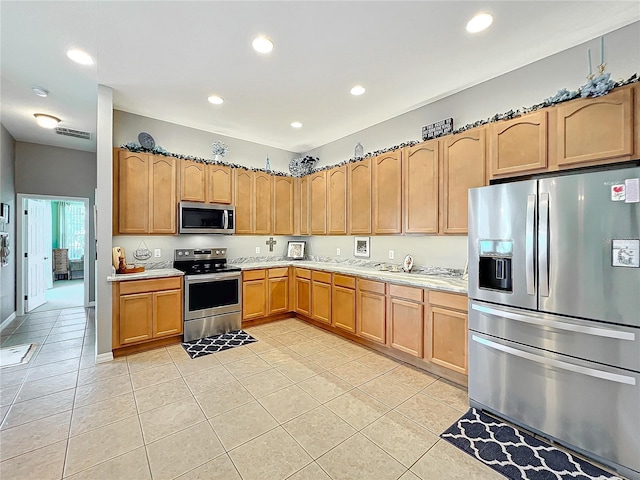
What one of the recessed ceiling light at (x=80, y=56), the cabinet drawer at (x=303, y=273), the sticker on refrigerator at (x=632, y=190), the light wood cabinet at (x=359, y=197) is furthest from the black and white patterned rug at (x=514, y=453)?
the recessed ceiling light at (x=80, y=56)

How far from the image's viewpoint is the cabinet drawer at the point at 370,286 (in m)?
3.34

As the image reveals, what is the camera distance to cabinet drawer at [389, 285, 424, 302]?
2.92 m

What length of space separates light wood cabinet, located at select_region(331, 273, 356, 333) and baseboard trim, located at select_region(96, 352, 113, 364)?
2685 mm

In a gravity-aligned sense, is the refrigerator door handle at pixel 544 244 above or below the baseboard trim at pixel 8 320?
above

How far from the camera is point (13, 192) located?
15.6ft

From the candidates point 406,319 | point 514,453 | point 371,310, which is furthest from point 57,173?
point 514,453

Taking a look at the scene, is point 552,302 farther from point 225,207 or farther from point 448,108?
point 225,207

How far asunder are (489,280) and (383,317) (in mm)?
1331

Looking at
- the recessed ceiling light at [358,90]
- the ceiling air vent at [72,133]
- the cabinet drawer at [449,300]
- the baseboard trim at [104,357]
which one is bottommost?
the baseboard trim at [104,357]

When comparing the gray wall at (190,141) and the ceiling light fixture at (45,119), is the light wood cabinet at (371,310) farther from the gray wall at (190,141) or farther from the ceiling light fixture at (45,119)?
the ceiling light fixture at (45,119)

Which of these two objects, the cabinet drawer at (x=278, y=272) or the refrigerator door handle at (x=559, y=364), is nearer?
the refrigerator door handle at (x=559, y=364)

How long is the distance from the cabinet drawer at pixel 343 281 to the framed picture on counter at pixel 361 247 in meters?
0.70

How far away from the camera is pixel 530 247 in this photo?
2031 millimetres

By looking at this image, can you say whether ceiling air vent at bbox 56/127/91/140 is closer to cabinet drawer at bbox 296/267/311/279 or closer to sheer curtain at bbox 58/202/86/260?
cabinet drawer at bbox 296/267/311/279
